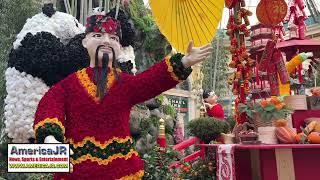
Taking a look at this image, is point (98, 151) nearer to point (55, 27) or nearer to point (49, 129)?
point (49, 129)

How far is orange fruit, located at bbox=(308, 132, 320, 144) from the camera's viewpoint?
3.27 meters

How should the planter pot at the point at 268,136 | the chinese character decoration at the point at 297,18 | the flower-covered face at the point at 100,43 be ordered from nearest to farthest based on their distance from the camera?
the flower-covered face at the point at 100,43 < the planter pot at the point at 268,136 < the chinese character decoration at the point at 297,18

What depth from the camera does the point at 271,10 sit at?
482 cm

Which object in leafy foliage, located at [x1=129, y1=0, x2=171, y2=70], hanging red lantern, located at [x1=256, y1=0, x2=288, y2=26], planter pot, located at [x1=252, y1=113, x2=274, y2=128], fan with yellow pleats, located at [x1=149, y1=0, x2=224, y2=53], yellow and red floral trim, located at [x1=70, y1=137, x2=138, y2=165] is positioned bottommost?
yellow and red floral trim, located at [x1=70, y1=137, x2=138, y2=165]

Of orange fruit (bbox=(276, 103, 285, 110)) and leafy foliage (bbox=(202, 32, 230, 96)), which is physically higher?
leafy foliage (bbox=(202, 32, 230, 96))

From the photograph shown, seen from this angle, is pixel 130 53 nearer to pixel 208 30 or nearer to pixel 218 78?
pixel 208 30

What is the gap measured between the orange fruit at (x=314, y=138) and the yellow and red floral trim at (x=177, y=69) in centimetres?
137

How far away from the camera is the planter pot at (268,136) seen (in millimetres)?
3521

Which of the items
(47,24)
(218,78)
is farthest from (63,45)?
(218,78)

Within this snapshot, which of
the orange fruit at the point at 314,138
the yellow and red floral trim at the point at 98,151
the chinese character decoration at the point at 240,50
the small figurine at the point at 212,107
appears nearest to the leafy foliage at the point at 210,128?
the small figurine at the point at 212,107

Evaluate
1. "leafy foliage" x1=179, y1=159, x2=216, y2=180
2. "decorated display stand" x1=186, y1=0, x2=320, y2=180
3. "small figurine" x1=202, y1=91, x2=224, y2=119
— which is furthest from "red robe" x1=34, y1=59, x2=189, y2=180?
"small figurine" x1=202, y1=91, x2=224, y2=119

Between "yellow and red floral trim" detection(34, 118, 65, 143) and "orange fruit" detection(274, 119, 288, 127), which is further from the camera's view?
"orange fruit" detection(274, 119, 288, 127)

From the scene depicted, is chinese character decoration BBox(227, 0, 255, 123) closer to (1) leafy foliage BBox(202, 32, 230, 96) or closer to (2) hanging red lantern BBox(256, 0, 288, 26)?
(2) hanging red lantern BBox(256, 0, 288, 26)

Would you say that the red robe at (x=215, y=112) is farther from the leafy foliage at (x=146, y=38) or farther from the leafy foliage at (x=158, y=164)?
the leafy foliage at (x=146, y=38)
